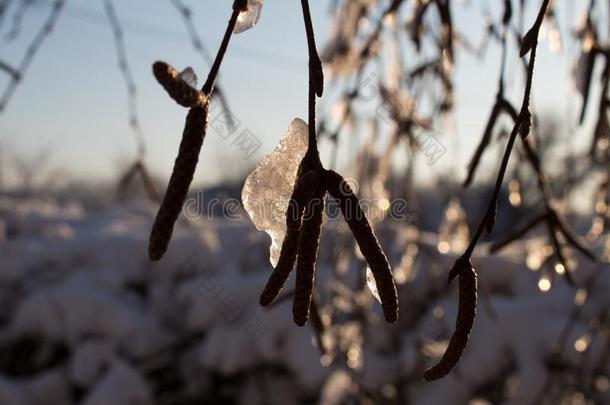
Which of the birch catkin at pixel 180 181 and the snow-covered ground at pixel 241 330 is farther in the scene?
the snow-covered ground at pixel 241 330

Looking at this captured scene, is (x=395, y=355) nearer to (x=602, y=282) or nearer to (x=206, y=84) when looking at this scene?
(x=602, y=282)

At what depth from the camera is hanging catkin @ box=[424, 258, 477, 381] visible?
0.45m

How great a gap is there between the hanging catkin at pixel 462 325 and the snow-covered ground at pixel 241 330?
4.60 ft

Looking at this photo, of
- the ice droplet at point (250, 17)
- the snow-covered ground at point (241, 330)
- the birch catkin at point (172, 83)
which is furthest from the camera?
the snow-covered ground at point (241, 330)

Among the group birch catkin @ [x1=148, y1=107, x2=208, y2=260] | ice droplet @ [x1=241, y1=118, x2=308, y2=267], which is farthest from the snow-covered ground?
birch catkin @ [x1=148, y1=107, x2=208, y2=260]

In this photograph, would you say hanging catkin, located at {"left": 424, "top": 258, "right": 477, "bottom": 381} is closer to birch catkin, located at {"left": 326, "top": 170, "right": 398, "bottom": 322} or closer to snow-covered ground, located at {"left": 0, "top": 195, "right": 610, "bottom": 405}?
birch catkin, located at {"left": 326, "top": 170, "right": 398, "bottom": 322}

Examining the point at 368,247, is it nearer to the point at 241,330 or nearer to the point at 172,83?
the point at 172,83

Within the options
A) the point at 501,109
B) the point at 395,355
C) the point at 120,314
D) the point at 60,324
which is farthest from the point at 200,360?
the point at 501,109

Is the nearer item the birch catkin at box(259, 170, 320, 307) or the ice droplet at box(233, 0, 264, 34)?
the birch catkin at box(259, 170, 320, 307)

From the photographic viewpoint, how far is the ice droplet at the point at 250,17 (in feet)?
1.71

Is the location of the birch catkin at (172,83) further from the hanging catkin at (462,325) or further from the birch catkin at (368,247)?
the hanging catkin at (462,325)

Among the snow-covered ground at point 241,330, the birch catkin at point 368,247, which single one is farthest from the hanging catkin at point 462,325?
the snow-covered ground at point 241,330

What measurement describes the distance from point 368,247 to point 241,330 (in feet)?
6.04

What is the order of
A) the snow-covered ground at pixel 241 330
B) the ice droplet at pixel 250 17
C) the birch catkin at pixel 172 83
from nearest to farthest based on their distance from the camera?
the birch catkin at pixel 172 83, the ice droplet at pixel 250 17, the snow-covered ground at pixel 241 330
